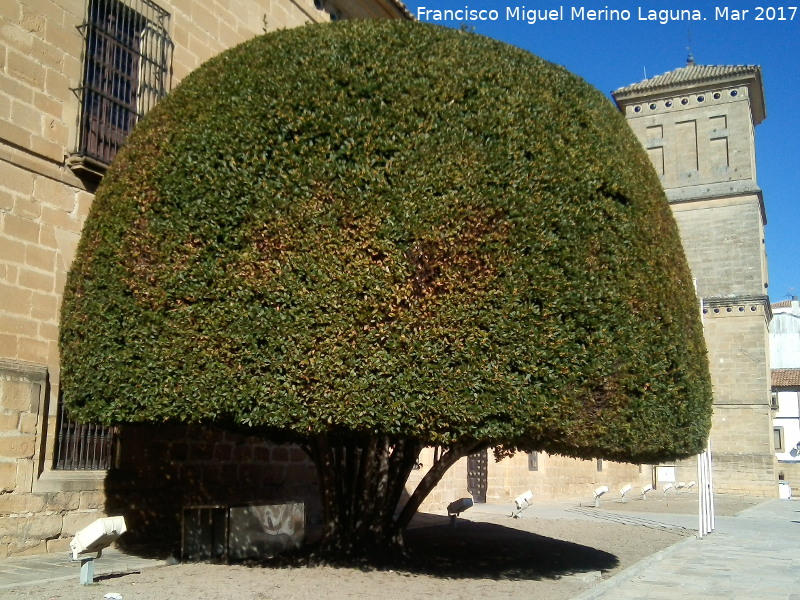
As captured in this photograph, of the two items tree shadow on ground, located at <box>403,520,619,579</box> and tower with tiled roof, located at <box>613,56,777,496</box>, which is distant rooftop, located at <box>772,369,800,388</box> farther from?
tree shadow on ground, located at <box>403,520,619,579</box>

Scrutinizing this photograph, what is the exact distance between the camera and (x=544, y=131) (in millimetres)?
7176

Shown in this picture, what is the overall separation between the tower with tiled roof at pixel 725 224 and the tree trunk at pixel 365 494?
25.3m

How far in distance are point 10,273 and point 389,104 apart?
416 centimetres

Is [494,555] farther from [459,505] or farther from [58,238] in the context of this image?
[58,238]

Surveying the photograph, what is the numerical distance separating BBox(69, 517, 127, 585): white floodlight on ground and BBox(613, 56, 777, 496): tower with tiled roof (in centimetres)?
2814

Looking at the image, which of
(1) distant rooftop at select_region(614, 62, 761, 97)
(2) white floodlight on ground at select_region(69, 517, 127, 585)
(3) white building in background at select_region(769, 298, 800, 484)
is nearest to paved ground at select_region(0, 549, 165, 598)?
(2) white floodlight on ground at select_region(69, 517, 127, 585)

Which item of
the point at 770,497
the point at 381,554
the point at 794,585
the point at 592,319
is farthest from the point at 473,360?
the point at 770,497

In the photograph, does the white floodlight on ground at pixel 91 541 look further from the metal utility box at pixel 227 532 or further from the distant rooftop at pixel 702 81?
the distant rooftop at pixel 702 81

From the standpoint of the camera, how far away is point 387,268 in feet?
22.0

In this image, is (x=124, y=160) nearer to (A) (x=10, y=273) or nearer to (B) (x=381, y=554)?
(A) (x=10, y=273)

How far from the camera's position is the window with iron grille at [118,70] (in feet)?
30.5

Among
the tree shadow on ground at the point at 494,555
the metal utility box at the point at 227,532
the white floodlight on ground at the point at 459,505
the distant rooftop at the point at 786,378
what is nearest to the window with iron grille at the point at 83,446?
the metal utility box at the point at 227,532

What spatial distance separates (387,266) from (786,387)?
4644cm

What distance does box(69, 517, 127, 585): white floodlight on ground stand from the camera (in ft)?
21.3
